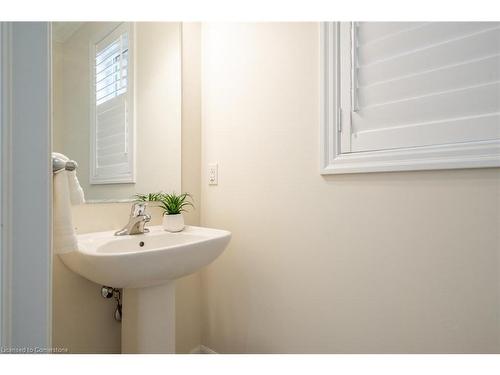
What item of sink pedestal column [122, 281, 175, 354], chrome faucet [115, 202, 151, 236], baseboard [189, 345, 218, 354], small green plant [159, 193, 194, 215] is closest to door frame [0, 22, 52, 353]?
sink pedestal column [122, 281, 175, 354]

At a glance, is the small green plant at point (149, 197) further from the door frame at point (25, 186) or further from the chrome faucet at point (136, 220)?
the door frame at point (25, 186)

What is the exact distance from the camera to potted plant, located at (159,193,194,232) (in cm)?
117

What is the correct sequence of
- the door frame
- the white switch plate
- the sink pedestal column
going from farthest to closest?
the white switch plate → the sink pedestal column → the door frame

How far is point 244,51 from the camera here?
128cm

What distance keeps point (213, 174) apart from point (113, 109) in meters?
0.55

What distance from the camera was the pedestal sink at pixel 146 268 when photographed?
76 centimetres

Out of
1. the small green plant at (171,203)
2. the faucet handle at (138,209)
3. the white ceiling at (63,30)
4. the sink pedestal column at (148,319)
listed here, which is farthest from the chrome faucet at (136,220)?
the white ceiling at (63,30)

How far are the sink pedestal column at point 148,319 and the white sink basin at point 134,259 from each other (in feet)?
0.42

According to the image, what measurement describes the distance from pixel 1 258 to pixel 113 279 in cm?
51

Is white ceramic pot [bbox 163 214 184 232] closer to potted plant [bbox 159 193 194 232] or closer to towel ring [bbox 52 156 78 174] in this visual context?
potted plant [bbox 159 193 194 232]

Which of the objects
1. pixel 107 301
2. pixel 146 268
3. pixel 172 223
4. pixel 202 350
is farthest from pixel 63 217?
pixel 202 350

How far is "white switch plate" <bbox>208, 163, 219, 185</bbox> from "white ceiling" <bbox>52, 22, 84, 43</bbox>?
0.78 metres

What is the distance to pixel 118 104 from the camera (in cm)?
121
